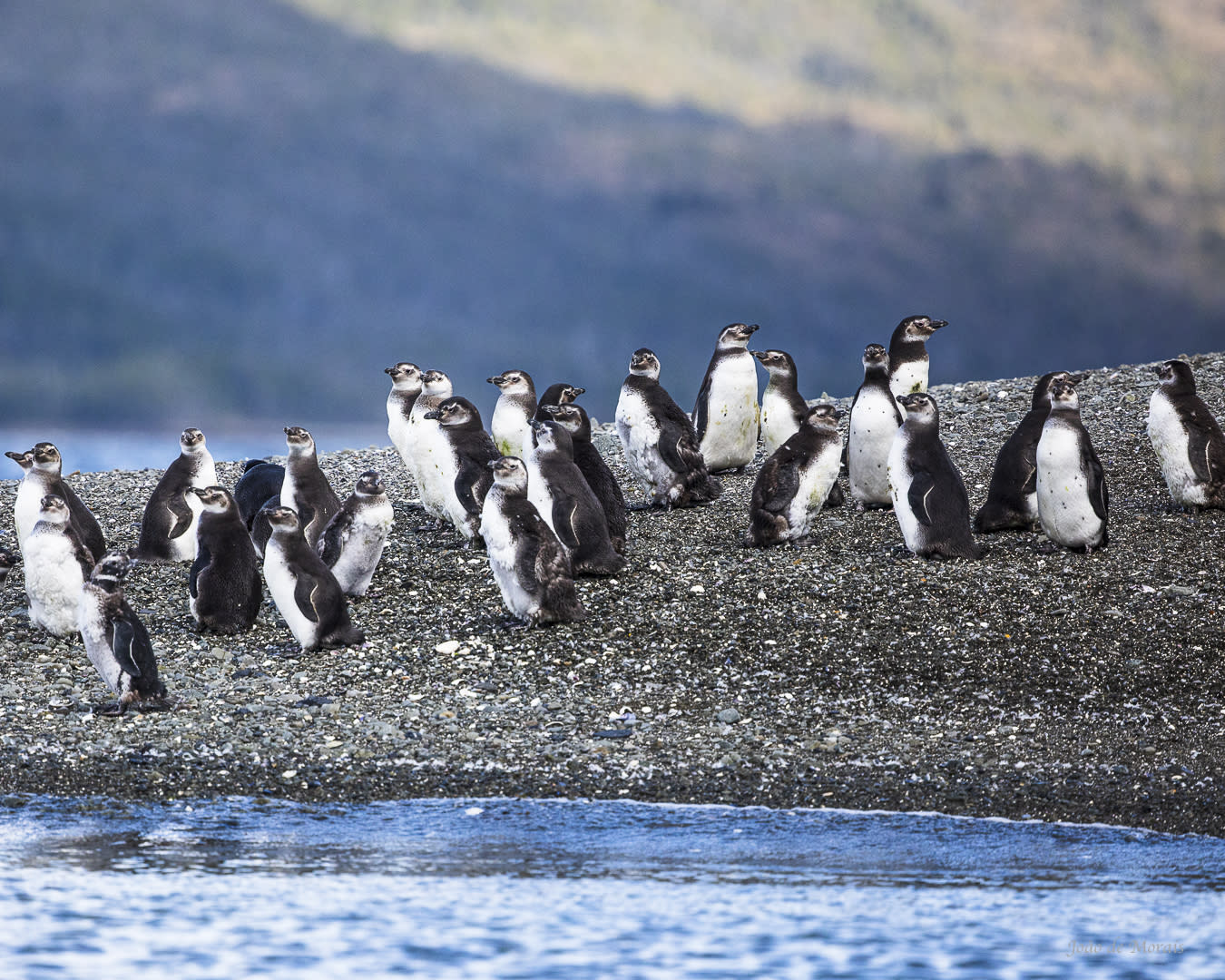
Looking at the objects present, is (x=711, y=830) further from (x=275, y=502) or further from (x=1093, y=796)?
(x=275, y=502)

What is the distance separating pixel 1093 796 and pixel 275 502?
558 cm

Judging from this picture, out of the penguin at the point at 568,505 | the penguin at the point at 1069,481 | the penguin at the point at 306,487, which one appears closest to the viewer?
the penguin at the point at 568,505

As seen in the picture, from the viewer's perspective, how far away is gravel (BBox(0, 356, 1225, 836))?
6391 mm

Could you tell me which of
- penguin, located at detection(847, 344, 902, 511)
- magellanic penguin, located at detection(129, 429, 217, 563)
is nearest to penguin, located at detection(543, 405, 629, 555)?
penguin, located at detection(847, 344, 902, 511)

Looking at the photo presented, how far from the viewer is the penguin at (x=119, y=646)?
7.23 metres

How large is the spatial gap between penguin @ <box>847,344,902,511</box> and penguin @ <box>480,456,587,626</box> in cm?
319

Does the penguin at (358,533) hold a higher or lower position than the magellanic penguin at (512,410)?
lower

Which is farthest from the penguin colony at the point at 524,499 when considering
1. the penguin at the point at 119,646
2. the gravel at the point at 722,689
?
the gravel at the point at 722,689

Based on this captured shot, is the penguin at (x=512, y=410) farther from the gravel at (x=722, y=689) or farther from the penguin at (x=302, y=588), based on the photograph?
the penguin at (x=302, y=588)

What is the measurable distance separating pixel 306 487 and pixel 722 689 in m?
3.70

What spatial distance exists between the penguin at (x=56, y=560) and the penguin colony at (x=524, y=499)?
0.04 ft

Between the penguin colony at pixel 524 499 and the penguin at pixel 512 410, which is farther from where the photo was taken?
the penguin at pixel 512 410

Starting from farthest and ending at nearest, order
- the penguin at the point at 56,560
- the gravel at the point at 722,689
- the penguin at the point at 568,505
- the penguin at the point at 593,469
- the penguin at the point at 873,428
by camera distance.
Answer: the penguin at the point at 873,428
the penguin at the point at 593,469
the penguin at the point at 568,505
the penguin at the point at 56,560
the gravel at the point at 722,689

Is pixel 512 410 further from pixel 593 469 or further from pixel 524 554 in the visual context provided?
pixel 524 554
